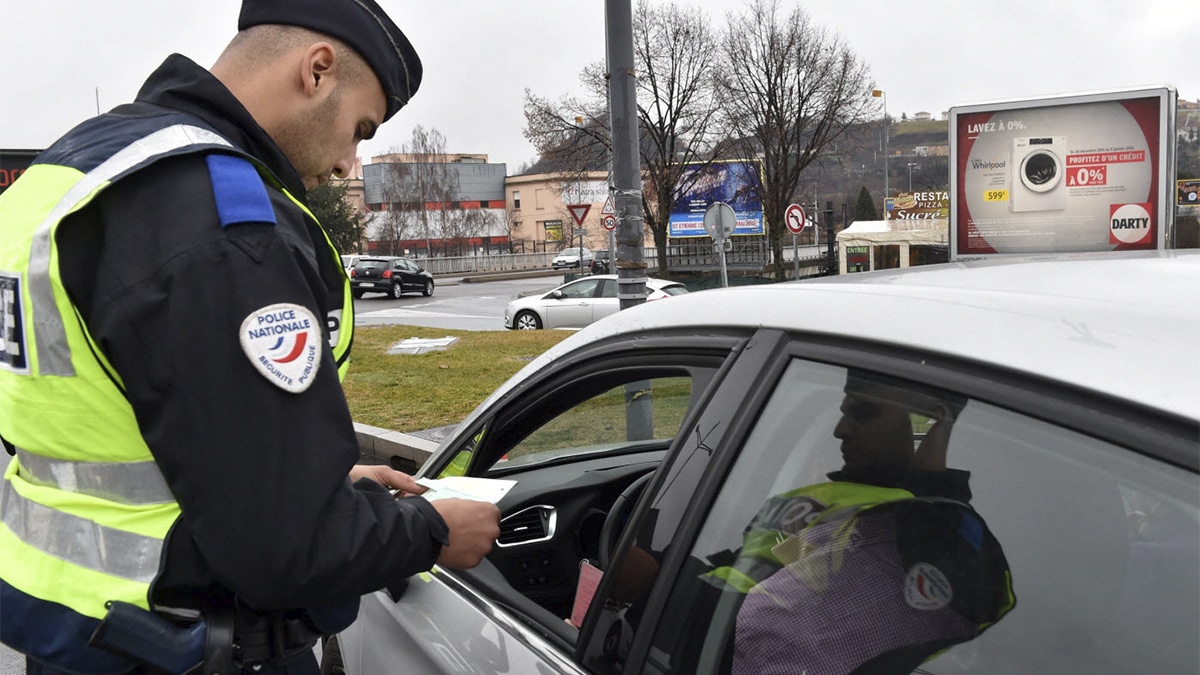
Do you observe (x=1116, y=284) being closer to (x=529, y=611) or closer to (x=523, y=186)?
(x=529, y=611)

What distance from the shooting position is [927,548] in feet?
4.10

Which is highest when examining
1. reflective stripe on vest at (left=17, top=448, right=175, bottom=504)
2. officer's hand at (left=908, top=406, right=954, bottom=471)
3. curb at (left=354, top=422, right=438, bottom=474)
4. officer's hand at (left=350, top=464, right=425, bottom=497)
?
officer's hand at (left=908, top=406, right=954, bottom=471)

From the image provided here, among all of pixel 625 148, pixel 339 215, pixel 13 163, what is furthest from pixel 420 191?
pixel 625 148

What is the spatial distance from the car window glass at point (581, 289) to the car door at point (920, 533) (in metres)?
19.1

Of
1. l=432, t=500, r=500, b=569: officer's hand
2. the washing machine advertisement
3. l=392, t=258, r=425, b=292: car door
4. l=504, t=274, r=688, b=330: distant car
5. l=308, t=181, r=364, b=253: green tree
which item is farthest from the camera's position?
l=308, t=181, r=364, b=253: green tree

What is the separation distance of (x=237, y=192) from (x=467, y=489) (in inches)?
31.9

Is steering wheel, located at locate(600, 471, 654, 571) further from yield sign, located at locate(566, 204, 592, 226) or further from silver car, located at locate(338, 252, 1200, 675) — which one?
yield sign, located at locate(566, 204, 592, 226)

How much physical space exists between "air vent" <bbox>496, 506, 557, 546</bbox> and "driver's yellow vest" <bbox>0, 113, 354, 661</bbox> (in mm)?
1021

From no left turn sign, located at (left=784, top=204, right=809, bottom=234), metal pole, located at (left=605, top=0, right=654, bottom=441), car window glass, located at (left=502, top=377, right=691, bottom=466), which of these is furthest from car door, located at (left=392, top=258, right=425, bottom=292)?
car window glass, located at (left=502, top=377, right=691, bottom=466)

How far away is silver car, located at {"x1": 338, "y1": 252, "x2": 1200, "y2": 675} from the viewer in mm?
959

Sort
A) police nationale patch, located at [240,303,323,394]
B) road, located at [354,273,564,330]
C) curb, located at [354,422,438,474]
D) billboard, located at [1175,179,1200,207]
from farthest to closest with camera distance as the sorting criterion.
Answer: billboard, located at [1175,179,1200,207], road, located at [354,273,564,330], curb, located at [354,422,438,474], police nationale patch, located at [240,303,323,394]

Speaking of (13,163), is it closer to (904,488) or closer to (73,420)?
(73,420)

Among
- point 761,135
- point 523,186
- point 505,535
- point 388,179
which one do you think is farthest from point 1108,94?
point 523,186

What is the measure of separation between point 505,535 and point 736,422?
109 centimetres
